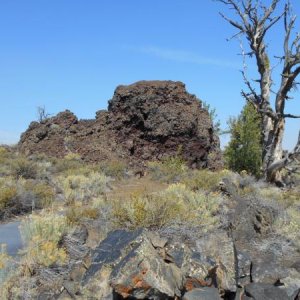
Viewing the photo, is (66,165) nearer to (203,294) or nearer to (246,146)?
(246,146)

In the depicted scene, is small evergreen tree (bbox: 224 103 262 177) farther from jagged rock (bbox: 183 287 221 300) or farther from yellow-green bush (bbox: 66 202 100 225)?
jagged rock (bbox: 183 287 221 300)

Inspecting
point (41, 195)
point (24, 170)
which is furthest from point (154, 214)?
point (24, 170)

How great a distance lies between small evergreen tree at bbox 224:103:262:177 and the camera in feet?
80.7

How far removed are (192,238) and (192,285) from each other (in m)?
1.72

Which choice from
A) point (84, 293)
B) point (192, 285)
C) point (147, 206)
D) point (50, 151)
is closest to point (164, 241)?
point (192, 285)

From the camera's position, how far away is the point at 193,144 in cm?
2486

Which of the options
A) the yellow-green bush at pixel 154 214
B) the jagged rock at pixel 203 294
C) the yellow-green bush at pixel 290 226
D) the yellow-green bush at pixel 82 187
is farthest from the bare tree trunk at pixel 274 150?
the jagged rock at pixel 203 294

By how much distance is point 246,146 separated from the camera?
25.0m

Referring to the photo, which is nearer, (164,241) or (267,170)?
(164,241)

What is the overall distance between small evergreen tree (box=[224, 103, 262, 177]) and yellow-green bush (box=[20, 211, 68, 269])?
1696cm

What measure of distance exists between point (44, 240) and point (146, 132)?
1790 cm

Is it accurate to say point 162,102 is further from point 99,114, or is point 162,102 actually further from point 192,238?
point 192,238

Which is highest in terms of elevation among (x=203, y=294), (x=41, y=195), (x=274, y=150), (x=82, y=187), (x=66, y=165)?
(x=274, y=150)

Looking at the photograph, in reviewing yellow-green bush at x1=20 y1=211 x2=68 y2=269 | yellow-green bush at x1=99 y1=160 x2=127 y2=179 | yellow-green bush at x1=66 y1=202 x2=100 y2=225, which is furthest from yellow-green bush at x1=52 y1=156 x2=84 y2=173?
yellow-green bush at x1=20 y1=211 x2=68 y2=269
